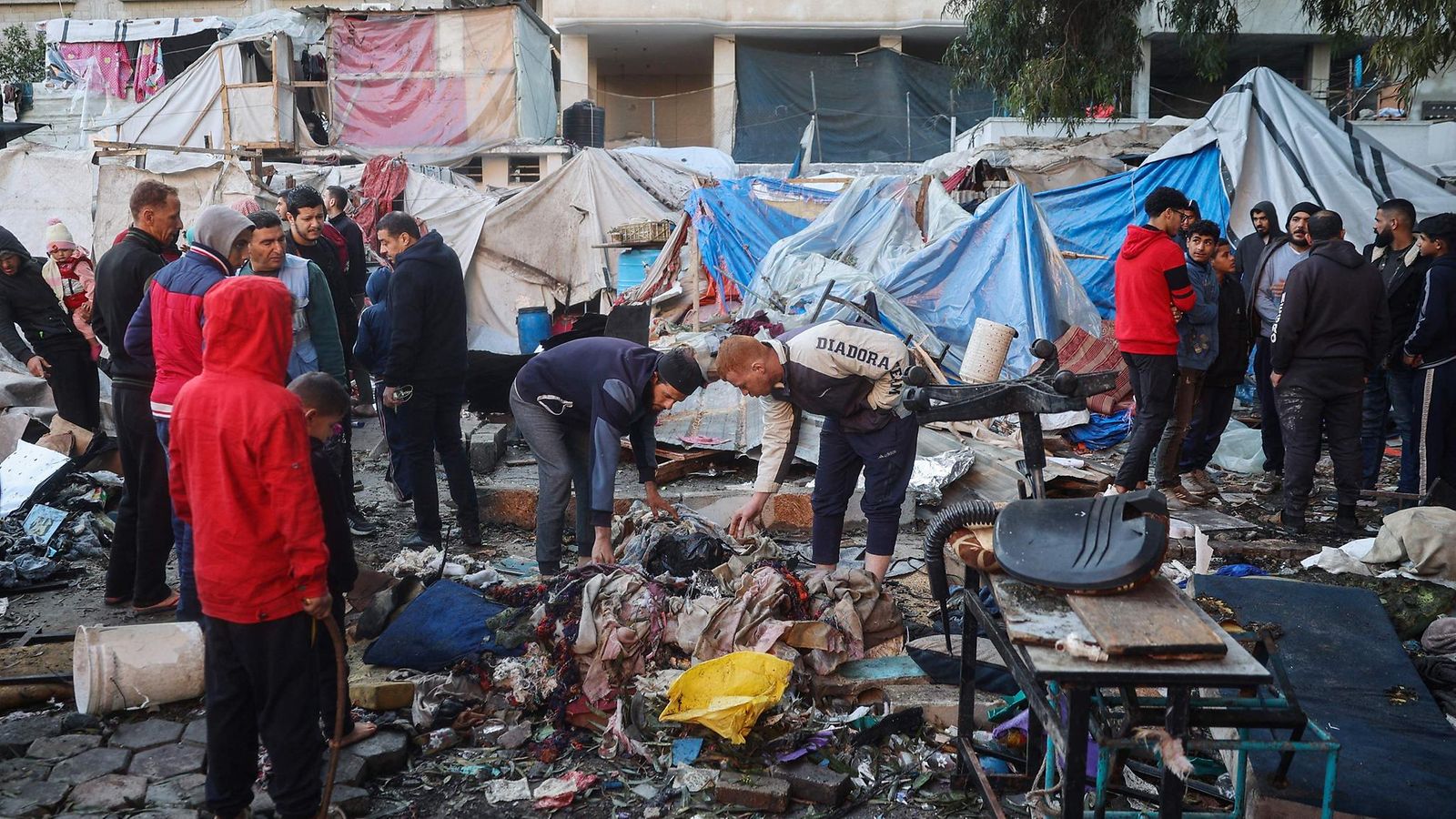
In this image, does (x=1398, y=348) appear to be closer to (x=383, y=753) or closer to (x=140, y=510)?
(x=383, y=753)

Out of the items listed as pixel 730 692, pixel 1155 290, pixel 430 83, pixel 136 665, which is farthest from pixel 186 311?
pixel 430 83

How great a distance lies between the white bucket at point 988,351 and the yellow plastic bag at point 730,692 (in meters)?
3.64

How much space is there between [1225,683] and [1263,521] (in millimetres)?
4692

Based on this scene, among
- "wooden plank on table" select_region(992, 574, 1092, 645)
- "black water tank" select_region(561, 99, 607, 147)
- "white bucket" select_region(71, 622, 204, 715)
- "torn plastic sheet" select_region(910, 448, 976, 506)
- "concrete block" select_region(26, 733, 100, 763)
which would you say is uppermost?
"black water tank" select_region(561, 99, 607, 147)

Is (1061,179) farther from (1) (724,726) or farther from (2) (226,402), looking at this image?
(2) (226,402)

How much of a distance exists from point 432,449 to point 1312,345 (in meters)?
4.94

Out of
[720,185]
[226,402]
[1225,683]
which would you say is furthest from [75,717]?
[720,185]

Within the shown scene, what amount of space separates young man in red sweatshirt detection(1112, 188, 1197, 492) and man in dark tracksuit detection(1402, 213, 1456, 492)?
1.28 m

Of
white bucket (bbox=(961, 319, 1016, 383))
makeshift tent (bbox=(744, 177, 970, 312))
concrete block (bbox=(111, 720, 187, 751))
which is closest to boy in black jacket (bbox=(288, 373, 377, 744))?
concrete block (bbox=(111, 720, 187, 751))

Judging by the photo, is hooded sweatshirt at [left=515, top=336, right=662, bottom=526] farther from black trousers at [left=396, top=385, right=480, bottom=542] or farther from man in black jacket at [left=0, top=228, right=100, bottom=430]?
man in black jacket at [left=0, top=228, right=100, bottom=430]

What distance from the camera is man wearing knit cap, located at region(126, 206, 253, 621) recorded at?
3877mm

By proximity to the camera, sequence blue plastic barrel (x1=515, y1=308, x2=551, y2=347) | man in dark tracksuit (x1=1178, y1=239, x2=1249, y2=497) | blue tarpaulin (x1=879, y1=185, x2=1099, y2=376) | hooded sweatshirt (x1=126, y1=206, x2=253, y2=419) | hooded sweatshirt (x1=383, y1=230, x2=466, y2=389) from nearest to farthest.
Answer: hooded sweatshirt (x1=126, y1=206, x2=253, y2=419), hooded sweatshirt (x1=383, y1=230, x2=466, y2=389), man in dark tracksuit (x1=1178, y1=239, x2=1249, y2=497), blue tarpaulin (x1=879, y1=185, x2=1099, y2=376), blue plastic barrel (x1=515, y1=308, x2=551, y2=347)

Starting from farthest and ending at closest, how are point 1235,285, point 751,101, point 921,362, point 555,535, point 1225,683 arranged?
point 751,101 < point 921,362 < point 1235,285 < point 555,535 < point 1225,683

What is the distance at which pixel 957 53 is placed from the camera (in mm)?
10688
